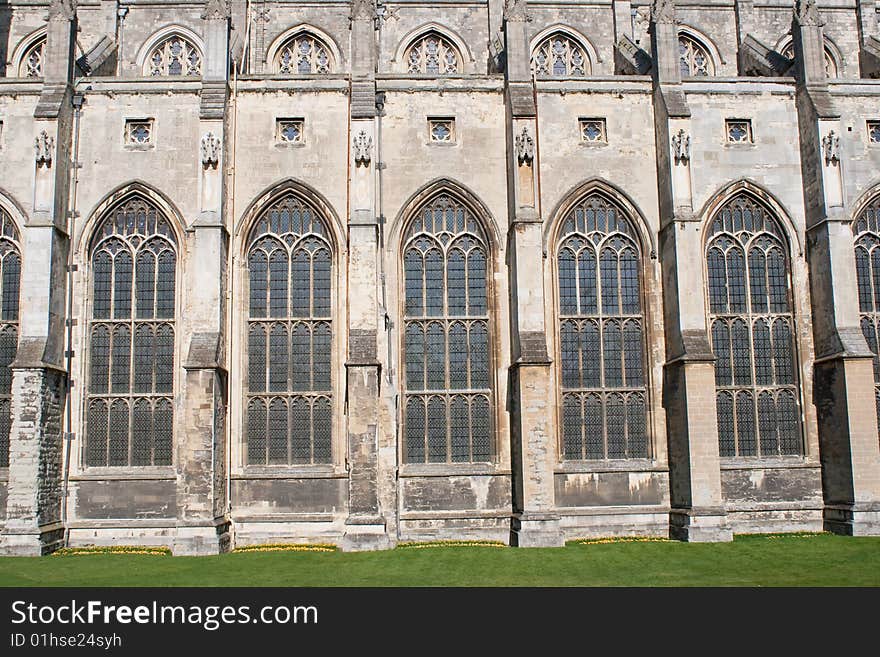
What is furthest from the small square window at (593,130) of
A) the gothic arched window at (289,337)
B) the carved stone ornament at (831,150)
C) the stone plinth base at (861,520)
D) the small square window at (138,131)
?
the small square window at (138,131)

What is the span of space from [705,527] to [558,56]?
2103 cm

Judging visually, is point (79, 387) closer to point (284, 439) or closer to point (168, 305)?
point (168, 305)

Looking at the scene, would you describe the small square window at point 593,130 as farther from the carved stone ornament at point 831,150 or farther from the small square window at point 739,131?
the carved stone ornament at point 831,150

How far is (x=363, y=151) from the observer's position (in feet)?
79.3

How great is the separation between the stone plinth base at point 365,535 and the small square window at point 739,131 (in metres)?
15.3

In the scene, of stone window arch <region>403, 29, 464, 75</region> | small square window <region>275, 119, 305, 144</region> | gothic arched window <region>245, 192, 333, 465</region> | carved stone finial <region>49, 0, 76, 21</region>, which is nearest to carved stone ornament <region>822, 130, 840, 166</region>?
gothic arched window <region>245, 192, 333, 465</region>

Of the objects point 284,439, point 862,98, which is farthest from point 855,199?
point 284,439

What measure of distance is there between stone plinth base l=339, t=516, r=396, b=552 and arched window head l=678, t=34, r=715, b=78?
23.9m

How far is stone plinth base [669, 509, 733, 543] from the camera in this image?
906 inches

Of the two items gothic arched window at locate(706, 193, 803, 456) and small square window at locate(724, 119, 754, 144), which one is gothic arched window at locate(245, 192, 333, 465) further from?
small square window at locate(724, 119, 754, 144)

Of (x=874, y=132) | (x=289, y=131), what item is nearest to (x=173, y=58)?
(x=289, y=131)

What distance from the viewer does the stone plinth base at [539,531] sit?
2278 centimetres

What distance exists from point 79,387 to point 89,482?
104 inches

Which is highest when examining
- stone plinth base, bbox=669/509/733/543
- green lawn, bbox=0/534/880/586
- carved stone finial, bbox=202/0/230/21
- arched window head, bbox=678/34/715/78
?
arched window head, bbox=678/34/715/78
